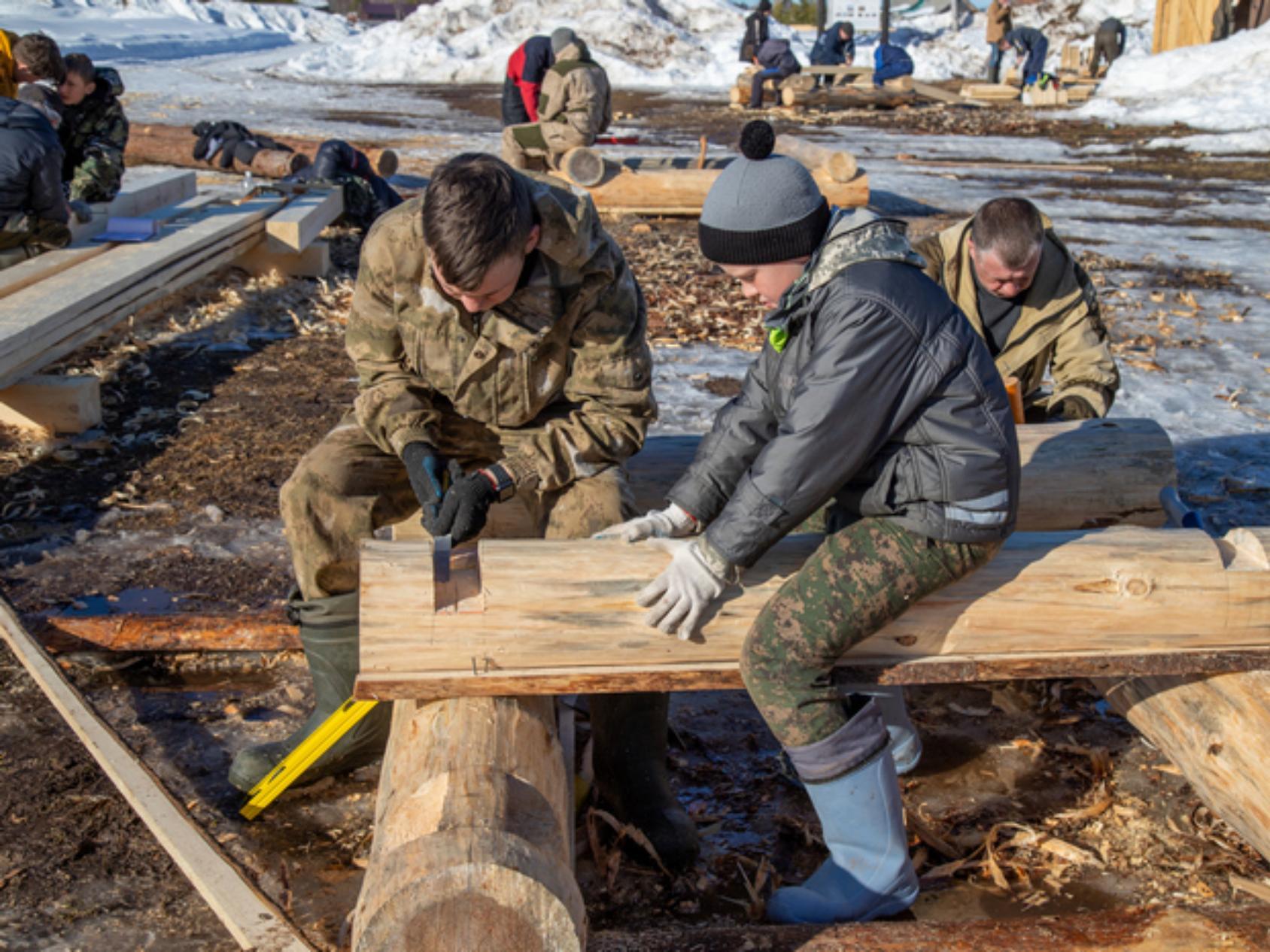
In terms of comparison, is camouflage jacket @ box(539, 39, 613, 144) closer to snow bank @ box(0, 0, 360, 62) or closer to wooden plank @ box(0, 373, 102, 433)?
wooden plank @ box(0, 373, 102, 433)

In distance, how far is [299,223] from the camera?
9.27 metres

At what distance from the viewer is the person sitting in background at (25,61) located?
27.1 feet

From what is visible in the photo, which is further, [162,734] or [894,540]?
[162,734]

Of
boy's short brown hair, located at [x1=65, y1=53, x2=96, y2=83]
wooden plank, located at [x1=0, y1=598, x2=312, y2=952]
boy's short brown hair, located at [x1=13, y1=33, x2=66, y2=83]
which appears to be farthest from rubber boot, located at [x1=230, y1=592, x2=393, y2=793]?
boy's short brown hair, located at [x1=65, y1=53, x2=96, y2=83]

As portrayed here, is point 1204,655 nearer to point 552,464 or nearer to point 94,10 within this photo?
point 552,464

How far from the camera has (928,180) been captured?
1466 cm

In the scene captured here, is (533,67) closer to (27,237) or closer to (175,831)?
(27,237)

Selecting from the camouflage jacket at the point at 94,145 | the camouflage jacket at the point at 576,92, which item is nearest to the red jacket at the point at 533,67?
the camouflage jacket at the point at 576,92

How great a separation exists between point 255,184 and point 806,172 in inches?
354

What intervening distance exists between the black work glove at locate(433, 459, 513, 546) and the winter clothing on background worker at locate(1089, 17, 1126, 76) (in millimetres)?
28976

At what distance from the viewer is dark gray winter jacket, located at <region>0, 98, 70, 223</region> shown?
7.07 meters

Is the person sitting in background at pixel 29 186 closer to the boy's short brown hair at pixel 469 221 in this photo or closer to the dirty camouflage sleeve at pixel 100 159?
the dirty camouflage sleeve at pixel 100 159

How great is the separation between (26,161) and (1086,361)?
5944 millimetres

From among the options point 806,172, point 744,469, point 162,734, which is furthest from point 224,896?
point 806,172
